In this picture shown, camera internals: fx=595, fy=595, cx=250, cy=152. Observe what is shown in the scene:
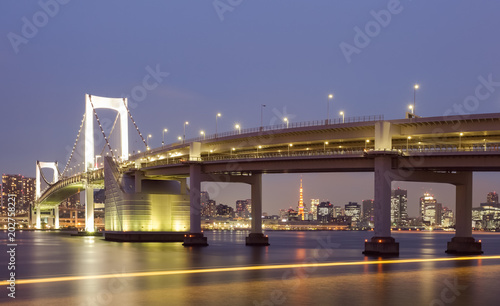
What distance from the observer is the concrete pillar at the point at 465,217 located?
68938mm

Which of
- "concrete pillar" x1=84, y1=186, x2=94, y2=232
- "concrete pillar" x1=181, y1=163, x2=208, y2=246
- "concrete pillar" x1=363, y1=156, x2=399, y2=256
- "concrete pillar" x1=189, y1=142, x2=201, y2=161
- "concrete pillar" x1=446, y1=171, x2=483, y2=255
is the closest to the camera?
"concrete pillar" x1=363, y1=156, x2=399, y2=256

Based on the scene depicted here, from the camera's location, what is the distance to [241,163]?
243ft

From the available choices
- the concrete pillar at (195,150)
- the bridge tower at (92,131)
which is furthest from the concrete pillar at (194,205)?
the bridge tower at (92,131)

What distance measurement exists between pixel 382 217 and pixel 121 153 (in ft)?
238

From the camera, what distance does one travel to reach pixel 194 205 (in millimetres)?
79812

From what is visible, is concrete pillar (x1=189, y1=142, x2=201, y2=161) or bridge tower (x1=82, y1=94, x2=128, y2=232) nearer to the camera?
concrete pillar (x1=189, y1=142, x2=201, y2=161)

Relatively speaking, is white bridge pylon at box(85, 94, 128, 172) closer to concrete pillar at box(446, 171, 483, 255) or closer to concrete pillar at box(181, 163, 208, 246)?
concrete pillar at box(181, 163, 208, 246)

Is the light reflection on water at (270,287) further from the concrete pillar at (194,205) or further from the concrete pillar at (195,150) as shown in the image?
the concrete pillar at (195,150)

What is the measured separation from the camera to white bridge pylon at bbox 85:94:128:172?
123000 millimetres

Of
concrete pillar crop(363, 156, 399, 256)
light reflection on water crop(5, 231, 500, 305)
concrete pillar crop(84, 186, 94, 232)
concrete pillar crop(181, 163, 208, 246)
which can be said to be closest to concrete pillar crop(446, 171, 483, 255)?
concrete pillar crop(363, 156, 399, 256)

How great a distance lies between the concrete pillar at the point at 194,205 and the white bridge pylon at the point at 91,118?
43270 millimetres

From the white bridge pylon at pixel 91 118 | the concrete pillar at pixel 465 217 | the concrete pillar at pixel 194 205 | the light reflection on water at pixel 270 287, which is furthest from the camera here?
the white bridge pylon at pixel 91 118

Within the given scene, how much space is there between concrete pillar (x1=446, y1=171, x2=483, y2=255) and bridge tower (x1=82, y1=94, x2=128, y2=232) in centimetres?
6936

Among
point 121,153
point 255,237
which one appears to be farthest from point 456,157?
point 121,153
